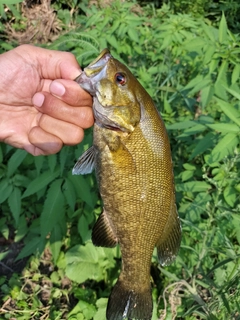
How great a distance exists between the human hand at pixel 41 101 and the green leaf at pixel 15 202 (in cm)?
61


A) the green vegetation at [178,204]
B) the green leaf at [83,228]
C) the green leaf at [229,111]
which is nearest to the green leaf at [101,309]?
the green vegetation at [178,204]

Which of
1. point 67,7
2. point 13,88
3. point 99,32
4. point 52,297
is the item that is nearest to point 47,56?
point 13,88

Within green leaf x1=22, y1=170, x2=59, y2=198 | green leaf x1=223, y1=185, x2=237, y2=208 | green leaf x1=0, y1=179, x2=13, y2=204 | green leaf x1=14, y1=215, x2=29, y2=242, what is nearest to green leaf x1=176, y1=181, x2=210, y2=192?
green leaf x1=223, y1=185, x2=237, y2=208

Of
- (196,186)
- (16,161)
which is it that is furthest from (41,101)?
(196,186)

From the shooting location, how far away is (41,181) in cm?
268

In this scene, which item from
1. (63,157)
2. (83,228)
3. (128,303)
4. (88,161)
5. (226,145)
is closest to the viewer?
(88,161)

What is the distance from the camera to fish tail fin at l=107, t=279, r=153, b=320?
2096 mm

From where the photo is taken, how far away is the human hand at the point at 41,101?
6.50ft

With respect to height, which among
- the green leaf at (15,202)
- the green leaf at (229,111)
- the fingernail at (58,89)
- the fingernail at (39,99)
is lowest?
the green leaf at (15,202)

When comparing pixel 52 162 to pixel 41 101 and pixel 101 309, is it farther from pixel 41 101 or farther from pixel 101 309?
pixel 101 309

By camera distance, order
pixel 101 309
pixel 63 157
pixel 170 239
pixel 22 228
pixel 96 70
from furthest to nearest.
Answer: pixel 22 228 → pixel 101 309 → pixel 63 157 → pixel 170 239 → pixel 96 70

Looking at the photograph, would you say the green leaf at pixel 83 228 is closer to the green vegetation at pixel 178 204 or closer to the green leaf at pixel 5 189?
the green vegetation at pixel 178 204

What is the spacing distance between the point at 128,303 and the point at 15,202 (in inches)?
45.7


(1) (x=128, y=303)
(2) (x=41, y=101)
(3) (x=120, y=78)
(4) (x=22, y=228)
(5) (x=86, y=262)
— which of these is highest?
(3) (x=120, y=78)
